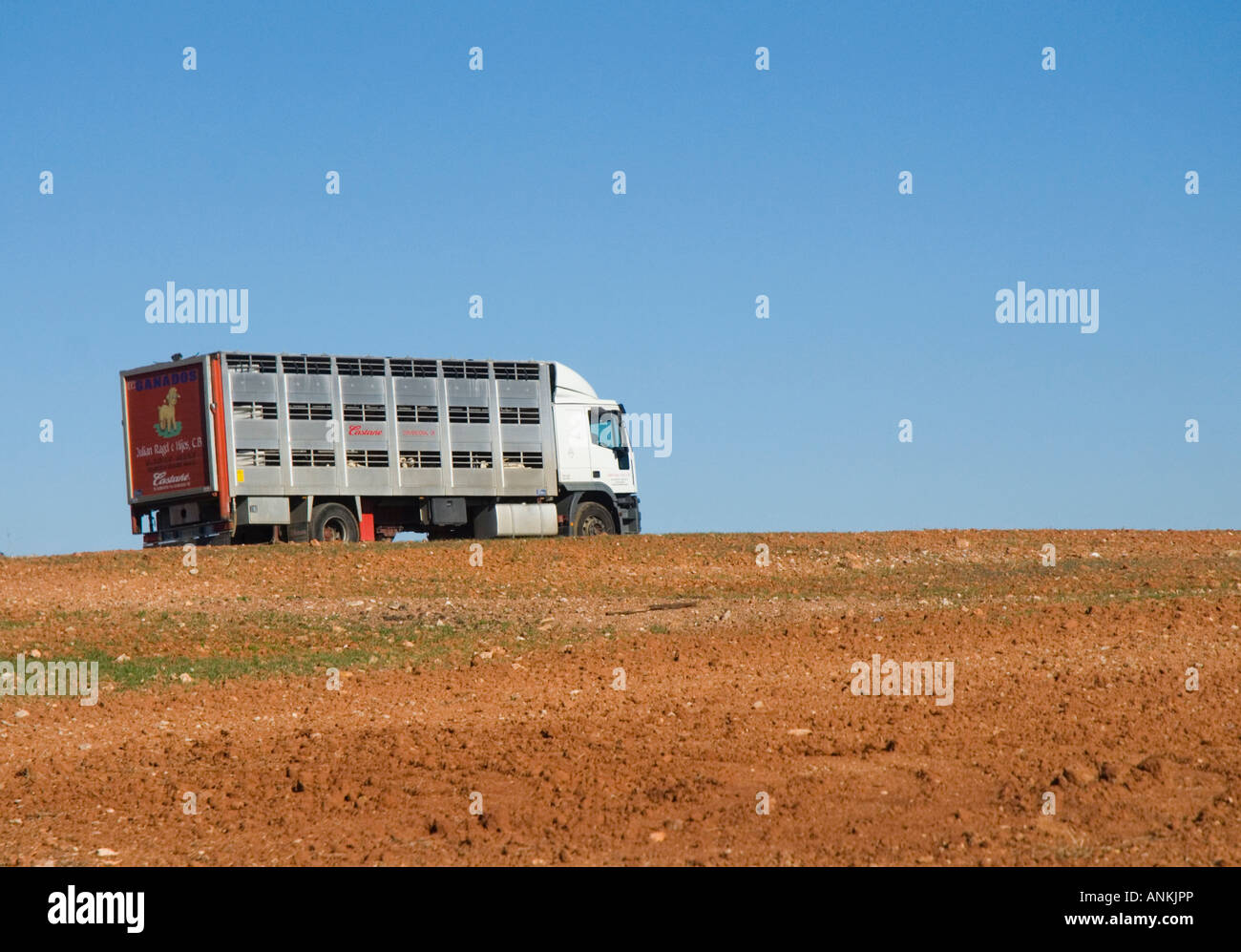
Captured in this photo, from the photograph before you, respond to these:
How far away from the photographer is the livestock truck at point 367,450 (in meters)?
32.8

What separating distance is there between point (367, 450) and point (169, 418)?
4.44 m

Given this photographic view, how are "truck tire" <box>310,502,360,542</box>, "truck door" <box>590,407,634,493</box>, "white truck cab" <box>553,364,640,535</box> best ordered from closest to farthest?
"truck tire" <box>310,502,360,542</box> < "white truck cab" <box>553,364,640,535</box> < "truck door" <box>590,407,634,493</box>

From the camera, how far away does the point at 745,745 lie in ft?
41.3

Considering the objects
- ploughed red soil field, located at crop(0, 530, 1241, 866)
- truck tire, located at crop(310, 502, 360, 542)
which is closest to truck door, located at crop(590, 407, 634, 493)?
truck tire, located at crop(310, 502, 360, 542)

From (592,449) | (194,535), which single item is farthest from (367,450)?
(592,449)

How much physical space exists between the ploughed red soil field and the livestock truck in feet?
23.2

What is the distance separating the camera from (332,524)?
34.6 metres

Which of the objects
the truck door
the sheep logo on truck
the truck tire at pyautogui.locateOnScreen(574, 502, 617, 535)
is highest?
the sheep logo on truck

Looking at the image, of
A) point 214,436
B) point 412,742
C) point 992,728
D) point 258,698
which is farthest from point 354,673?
point 214,436

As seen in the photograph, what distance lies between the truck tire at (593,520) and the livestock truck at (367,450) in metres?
0.05

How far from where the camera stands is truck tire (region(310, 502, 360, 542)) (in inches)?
1335

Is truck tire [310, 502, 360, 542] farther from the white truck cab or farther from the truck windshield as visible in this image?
the truck windshield
